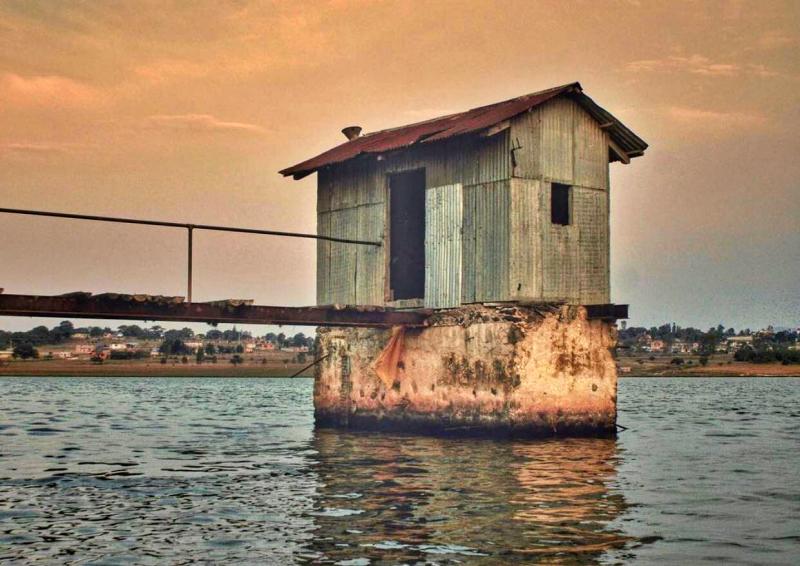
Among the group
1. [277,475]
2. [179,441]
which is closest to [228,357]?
[179,441]

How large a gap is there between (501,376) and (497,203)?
4.07 metres

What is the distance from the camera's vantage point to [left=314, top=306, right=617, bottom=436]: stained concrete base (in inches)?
871

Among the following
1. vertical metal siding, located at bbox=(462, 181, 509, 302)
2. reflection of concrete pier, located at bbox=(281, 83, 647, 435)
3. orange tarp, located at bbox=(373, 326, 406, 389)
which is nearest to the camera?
reflection of concrete pier, located at bbox=(281, 83, 647, 435)

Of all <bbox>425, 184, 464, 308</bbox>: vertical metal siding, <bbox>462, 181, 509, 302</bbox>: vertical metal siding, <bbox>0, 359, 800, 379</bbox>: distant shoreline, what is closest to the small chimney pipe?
<bbox>425, 184, 464, 308</bbox>: vertical metal siding

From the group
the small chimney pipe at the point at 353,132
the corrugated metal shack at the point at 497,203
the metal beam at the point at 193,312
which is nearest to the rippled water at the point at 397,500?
the metal beam at the point at 193,312

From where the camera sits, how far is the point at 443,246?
24094 mm

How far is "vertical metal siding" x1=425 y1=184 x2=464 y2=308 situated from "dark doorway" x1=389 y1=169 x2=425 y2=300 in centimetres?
291

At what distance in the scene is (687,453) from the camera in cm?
2214

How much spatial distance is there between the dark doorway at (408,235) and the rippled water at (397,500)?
493 cm

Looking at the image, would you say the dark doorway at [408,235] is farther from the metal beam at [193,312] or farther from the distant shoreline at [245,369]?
the distant shoreline at [245,369]

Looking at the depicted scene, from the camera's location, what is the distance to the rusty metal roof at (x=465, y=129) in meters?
23.3

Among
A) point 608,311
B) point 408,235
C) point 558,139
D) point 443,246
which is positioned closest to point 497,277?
point 443,246

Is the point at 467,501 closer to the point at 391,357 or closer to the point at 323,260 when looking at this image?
the point at 391,357

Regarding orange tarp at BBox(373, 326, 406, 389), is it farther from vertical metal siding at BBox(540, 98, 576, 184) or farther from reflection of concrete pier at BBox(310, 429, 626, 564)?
vertical metal siding at BBox(540, 98, 576, 184)
